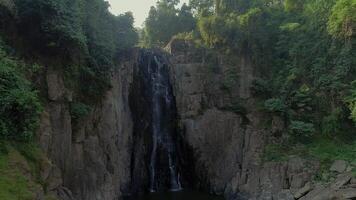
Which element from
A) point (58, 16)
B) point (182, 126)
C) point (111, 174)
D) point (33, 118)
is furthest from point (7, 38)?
point (182, 126)

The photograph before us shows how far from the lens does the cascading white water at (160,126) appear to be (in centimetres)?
2745

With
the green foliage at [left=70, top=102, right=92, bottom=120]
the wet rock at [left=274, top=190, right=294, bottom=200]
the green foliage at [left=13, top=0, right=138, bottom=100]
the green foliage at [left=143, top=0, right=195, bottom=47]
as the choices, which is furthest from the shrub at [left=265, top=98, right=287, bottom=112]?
the green foliage at [left=143, top=0, right=195, bottom=47]

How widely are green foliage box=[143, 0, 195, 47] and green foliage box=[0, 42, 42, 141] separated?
94.4 ft

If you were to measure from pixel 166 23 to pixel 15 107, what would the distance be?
98.4 feet

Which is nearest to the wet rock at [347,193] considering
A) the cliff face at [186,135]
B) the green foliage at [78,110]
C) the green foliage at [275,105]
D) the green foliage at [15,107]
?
the cliff face at [186,135]

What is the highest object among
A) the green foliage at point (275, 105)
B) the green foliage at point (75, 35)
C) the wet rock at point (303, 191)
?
the green foliage at point (75, 35)

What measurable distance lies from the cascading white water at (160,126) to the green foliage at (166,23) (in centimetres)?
1137

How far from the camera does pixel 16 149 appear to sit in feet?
41.2

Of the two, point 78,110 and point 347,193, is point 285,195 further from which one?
point 78,110

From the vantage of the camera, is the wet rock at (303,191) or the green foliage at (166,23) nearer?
the wet rock at (303,191)

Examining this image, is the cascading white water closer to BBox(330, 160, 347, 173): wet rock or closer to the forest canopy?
the forest canopy

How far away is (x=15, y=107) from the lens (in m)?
12.9

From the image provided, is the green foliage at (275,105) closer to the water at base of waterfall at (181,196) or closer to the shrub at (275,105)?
the shrub at (275,105)

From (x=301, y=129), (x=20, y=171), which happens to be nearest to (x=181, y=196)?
(x=301, y=129)
